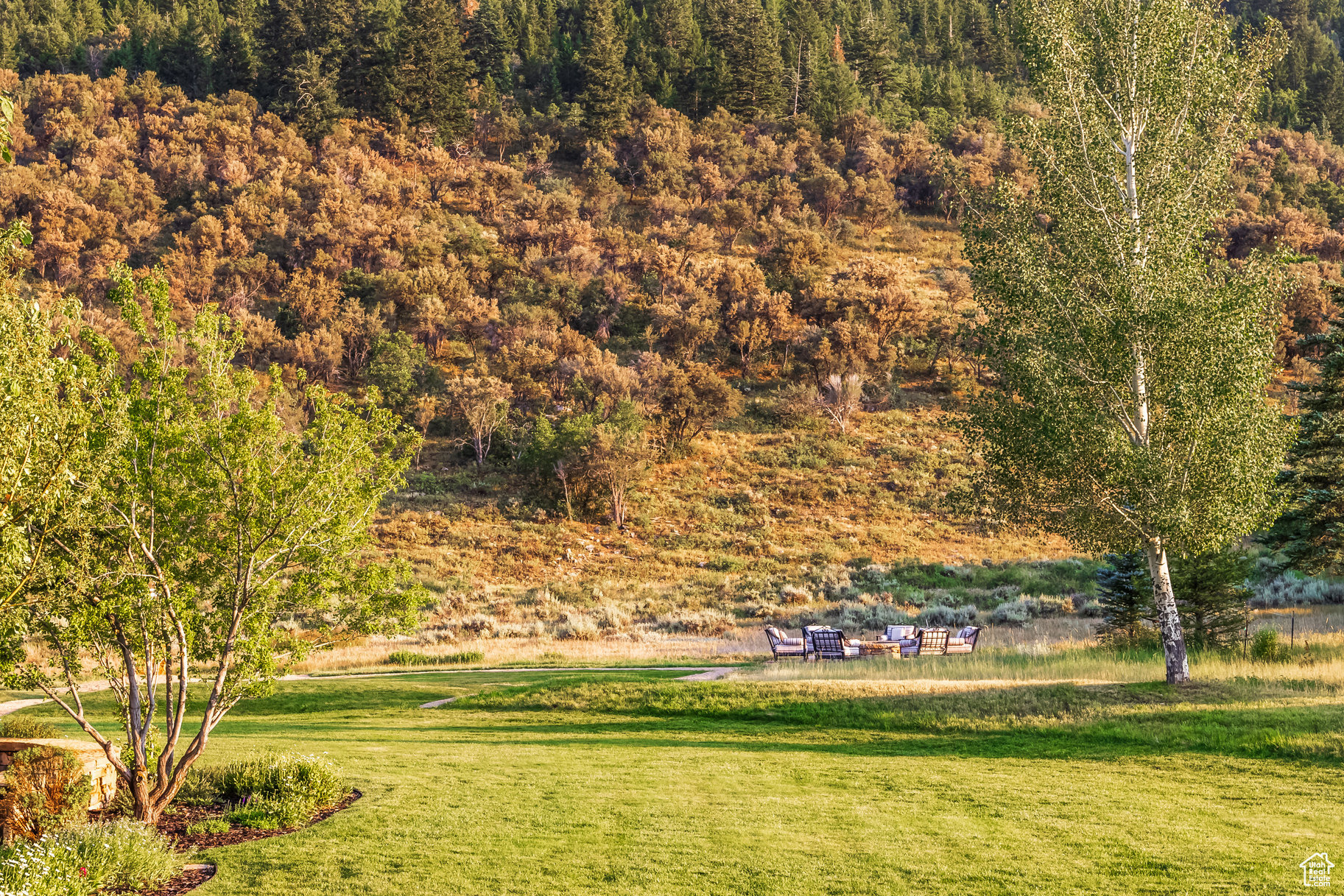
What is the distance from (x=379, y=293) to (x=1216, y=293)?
54659 millimetres

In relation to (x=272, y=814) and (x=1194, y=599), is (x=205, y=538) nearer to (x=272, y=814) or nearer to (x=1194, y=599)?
(x=272, y=814)

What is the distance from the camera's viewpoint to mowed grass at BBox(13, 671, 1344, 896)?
322 inches

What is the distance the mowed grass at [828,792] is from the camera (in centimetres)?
818

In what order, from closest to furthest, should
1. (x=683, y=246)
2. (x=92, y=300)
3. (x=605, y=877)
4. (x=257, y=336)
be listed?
(x=605, y=877)
(x=257, y=336)
(x=92, y=300)
(x=683, y=246)

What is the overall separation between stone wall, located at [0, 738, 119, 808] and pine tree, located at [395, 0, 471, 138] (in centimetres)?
7761

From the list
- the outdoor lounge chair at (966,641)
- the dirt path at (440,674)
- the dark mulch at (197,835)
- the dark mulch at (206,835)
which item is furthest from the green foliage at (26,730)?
the outdoor lounge chair at (966,641)

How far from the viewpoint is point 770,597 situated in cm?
3747

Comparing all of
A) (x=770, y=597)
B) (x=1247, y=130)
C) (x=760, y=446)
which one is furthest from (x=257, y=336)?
(x=1247, y=130)

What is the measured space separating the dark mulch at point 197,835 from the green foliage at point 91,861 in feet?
0.51

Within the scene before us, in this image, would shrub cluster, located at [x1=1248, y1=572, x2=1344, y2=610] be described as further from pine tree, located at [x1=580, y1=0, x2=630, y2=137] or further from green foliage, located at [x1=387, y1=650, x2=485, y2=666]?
pine tree, located at [x1=580, y1=0, x2=630, y2=137]

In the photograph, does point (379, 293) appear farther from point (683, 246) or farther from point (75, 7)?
point (75, 7)

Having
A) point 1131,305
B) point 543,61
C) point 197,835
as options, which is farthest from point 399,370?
point 543,61

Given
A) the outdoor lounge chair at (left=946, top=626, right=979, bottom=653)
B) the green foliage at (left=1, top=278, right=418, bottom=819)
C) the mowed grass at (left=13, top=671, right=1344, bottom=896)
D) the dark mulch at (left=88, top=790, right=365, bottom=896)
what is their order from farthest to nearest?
the outdoor lounge chair at (left=946, top=626, right=979, bottom=653), the green foliage at (left=1, top=278, right=418, bottom=819), the dark mulch at (left=88, top=790, right=365, bottom=896), the mowed grass at (left=13, top=671, right=1344, bottom=896)

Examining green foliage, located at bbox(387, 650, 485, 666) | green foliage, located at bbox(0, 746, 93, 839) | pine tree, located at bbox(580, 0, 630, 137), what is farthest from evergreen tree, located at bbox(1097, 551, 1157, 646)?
pine tree, located at bbox(580, 0, 630, 137)
